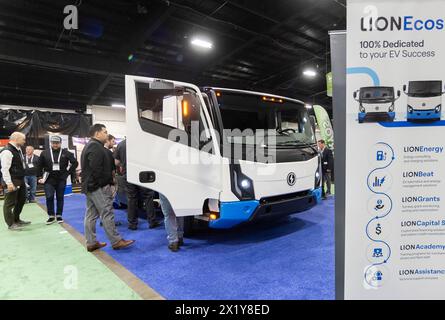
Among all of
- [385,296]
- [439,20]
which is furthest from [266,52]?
[385,296]

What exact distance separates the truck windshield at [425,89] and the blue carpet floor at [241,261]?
1.84 metres

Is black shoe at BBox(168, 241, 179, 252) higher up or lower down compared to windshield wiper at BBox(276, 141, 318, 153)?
lower down

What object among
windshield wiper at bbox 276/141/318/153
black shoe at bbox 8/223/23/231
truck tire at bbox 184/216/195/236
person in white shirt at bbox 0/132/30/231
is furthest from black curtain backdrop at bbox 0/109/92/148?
windshield wiper at bbox 276/141/318/153

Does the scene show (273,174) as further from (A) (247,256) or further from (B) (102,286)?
(B) (102,286)

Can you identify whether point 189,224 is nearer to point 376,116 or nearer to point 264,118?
point 264,118

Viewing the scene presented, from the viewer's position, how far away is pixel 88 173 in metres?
3.48

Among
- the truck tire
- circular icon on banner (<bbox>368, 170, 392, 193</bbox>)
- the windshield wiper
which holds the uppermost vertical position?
the windshield wiper

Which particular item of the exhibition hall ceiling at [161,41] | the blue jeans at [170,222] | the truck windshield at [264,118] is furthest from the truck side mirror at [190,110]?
the exhibition hall ceiling at [161,41]

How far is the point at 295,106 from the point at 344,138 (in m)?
2.89

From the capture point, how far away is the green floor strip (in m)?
2.49

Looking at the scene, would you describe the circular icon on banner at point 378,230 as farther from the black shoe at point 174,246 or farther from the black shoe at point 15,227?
the black shoe at point 15,227

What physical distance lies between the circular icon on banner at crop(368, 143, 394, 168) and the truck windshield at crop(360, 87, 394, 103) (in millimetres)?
248

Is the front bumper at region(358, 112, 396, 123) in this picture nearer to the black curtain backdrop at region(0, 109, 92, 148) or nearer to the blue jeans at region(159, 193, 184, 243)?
the blue jeans at region(159, 193, 184, 243)

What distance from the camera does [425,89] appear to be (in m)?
1.40
